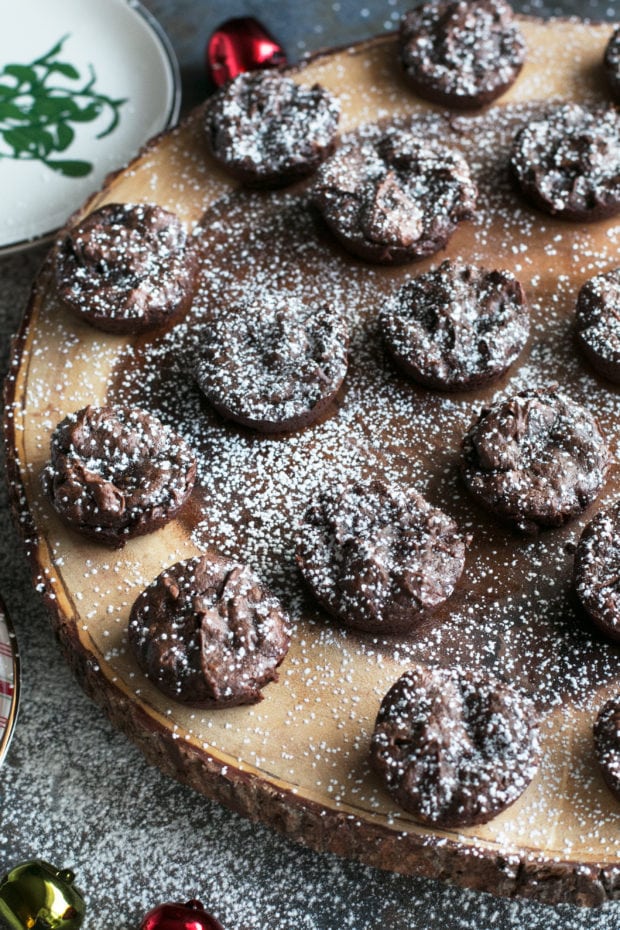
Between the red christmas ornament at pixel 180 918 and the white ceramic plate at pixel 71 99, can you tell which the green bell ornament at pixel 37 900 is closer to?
the red christmas ornament at pixel 180 918

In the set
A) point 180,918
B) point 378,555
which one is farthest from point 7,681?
point 378,555

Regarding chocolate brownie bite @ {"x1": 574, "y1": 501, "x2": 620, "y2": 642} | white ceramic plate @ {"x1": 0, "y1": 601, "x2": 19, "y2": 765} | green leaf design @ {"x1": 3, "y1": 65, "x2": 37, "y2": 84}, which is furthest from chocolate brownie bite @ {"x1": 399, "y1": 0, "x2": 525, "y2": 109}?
white ceramic plate @ {"x1": 0, "y1": 601, "x2": 19, "y2": 765}

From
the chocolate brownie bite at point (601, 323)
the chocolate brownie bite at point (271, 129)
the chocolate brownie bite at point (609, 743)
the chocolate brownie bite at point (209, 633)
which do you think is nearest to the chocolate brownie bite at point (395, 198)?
the chocolate brownie bite at point (271, 129)

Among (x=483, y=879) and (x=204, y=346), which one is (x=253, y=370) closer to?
(x=204, y=346)

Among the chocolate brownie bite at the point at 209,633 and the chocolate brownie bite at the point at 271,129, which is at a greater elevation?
the chocolate brownie bite at the point at 271,129

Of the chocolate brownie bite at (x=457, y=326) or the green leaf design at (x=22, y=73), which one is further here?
the green leaf design at (x=22, y=73)

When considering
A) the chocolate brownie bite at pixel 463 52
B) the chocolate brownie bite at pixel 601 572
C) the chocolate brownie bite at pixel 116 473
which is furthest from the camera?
the chocolate brownie bite at pixel 463 52

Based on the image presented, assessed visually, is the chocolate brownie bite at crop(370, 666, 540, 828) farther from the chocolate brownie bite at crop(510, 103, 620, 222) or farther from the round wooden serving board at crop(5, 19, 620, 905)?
the chocolate brownie bite at crop(510, 103, 620, 222)

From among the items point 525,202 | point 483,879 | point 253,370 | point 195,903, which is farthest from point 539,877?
point 525,202
